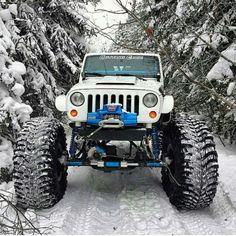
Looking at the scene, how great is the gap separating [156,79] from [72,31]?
23.1 ft

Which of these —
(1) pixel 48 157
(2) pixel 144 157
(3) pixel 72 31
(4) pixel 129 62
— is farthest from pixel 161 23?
(1) pixel 48 157

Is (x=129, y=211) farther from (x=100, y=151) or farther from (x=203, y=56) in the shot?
(x=203, y=56)

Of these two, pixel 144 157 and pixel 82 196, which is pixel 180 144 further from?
pixel 82 196

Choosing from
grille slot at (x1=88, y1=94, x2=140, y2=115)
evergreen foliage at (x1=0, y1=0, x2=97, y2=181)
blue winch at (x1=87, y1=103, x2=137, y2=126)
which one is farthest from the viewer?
evergreen foliage at (x1=0, y1=0, x2=97, y2=181)

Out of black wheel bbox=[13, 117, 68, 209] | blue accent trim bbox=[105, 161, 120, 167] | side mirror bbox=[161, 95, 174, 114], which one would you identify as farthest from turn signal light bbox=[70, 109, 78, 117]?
side mirror bbox=[161, 95, 174, 114]

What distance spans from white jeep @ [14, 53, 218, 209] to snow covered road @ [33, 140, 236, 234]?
0.22 metres

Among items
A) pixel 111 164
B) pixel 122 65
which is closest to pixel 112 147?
pixel 111 164

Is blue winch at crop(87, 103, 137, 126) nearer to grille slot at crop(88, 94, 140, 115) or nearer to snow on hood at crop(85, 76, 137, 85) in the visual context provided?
grille slot at crop(88, 94, 140, 115)

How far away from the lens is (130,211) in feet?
18.0

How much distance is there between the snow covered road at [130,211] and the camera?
4895mm

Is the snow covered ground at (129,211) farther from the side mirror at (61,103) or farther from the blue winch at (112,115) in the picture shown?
the side mirror at (61,103)

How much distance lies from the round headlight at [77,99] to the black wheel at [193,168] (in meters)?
1.40

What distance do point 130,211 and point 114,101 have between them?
149 cm

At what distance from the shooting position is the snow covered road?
489cm
